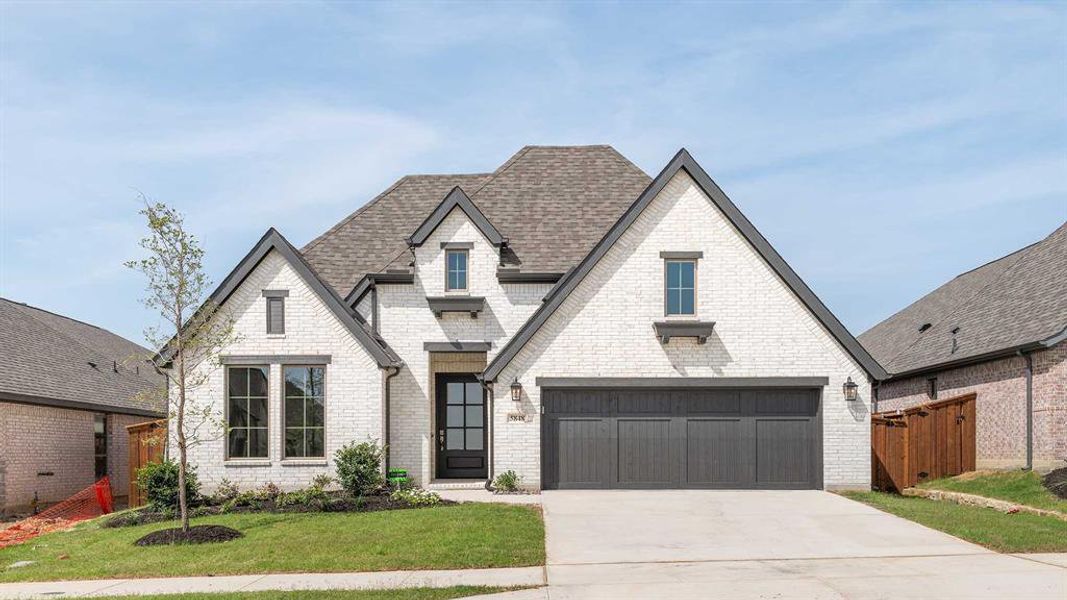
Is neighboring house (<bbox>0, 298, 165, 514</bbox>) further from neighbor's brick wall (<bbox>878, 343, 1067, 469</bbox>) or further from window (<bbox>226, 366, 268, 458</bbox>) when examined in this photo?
neighbor's brick wall (<bbox>878, 343, 1067, 469</bbox>)

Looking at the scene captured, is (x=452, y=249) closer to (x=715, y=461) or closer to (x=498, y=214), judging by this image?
(x=498, y=214)

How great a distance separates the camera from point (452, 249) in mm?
21297

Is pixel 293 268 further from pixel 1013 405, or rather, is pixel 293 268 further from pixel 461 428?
pixel 1013 405

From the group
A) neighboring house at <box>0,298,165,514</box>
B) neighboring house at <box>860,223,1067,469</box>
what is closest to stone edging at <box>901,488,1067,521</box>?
neighboring house at <box>860,223,1067,469</box>

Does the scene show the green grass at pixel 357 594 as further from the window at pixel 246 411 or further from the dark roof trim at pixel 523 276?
the dark roof trim at pixel 523 276

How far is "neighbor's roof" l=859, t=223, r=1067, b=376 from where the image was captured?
2194 centimetres

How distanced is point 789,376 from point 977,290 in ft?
42.3

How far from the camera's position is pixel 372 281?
21.5 meters

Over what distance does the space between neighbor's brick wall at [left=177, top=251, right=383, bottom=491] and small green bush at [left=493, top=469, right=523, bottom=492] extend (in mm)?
2764

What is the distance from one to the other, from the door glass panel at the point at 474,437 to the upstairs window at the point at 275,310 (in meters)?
5.05

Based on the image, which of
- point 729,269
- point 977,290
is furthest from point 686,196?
point 977,290

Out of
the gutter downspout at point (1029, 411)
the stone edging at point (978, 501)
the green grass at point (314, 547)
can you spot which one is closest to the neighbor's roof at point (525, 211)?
the green grass at point (314, 547)

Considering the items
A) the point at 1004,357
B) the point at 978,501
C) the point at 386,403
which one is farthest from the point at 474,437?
the point at 1004,357

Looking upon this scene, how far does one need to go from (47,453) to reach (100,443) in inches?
130
